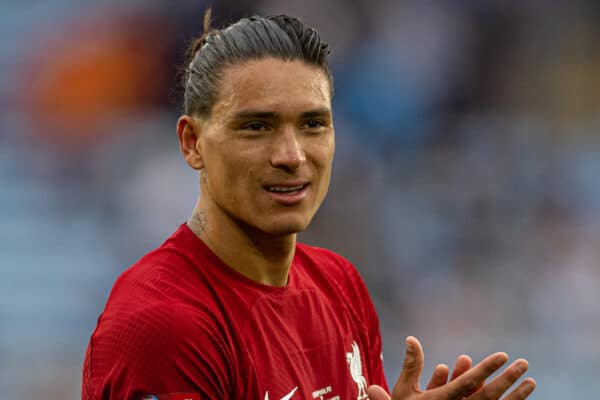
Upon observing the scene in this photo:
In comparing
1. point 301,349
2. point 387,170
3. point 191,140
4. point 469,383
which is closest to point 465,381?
point 469,383

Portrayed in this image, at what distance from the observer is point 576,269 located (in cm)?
690

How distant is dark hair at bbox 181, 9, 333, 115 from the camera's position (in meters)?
2.39

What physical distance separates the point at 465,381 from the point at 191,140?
104 cm

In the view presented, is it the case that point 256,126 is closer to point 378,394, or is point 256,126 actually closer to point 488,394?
point 378,394

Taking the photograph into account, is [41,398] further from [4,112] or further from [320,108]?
[320,108]

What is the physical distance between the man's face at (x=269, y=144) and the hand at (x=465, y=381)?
51 centimetres

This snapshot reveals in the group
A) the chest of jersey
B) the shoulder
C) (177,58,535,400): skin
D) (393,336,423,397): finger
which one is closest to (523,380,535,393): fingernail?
(177,58,535,400): skin

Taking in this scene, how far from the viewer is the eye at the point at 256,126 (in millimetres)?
2324

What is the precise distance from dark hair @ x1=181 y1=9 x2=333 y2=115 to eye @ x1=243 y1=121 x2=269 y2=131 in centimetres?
14

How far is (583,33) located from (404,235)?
254cm

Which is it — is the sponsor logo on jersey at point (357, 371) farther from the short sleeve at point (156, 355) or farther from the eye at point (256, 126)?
the eye at point (256, 126)

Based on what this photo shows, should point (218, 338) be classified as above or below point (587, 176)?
below

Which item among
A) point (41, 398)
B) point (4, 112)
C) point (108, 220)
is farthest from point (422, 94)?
point (41, 398)

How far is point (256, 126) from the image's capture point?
2.33 metres
